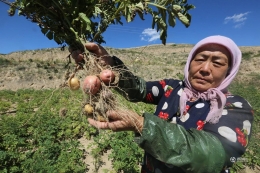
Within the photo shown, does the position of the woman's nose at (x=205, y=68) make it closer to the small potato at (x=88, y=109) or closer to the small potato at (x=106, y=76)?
the small potato at (x=106, y=76)

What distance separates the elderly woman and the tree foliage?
21 centimetres

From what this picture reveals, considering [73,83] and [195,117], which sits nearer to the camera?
[195,117]

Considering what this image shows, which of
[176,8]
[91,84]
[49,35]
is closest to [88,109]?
[91,84]

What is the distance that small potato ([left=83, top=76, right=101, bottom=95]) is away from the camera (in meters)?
1.53

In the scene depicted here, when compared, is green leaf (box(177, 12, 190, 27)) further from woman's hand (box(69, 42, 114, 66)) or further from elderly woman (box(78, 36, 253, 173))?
woman's hand (box(69, 42, 114, 66))

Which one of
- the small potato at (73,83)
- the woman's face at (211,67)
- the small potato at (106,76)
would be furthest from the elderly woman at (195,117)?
the small potato at (73,83)

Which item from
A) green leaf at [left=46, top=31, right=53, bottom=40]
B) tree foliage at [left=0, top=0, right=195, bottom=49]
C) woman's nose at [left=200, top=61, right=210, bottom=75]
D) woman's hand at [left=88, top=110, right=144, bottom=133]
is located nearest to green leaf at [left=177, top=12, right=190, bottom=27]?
tree foliage at [left=0, top=0, right=195, bottom=49]

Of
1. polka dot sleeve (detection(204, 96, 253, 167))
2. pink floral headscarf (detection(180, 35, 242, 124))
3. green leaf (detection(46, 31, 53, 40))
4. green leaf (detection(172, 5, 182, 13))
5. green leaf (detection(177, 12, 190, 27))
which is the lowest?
polka dot sleeve (detection(204, 96, 253, 167))

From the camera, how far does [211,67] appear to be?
1.55 metres

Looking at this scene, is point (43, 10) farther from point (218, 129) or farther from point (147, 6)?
point (218, 129)

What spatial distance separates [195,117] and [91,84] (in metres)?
0.84

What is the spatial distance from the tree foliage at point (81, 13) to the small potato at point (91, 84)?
1.15 feet

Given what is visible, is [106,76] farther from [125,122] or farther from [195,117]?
[195,117]

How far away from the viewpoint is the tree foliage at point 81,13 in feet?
5.24
